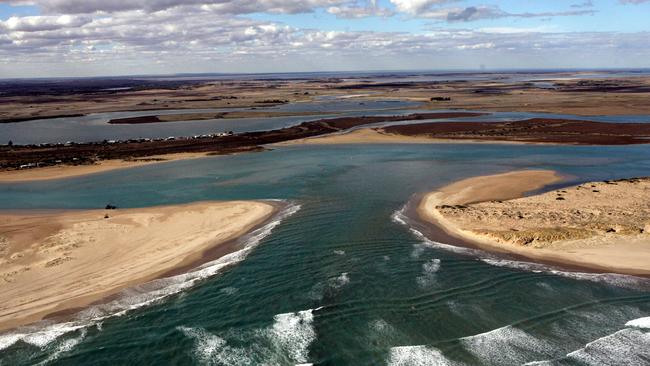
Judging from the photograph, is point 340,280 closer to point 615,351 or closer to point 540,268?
point 540,268

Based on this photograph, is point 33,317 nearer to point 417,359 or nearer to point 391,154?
point 417,359

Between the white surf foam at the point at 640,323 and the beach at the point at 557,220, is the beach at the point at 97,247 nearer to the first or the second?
the beach at the point at 557,220

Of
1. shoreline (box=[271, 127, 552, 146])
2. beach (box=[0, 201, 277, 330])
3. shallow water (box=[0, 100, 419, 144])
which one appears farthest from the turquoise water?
shallow water (box=[0, 100, 419, 144])

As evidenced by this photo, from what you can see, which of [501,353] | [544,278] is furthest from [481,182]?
[501,353]

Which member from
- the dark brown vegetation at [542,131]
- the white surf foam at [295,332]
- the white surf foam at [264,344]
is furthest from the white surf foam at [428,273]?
the dark brown vegetation at [542,131]

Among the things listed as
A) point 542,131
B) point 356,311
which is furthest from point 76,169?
point 542,131

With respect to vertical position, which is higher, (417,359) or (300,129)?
(300,129)
